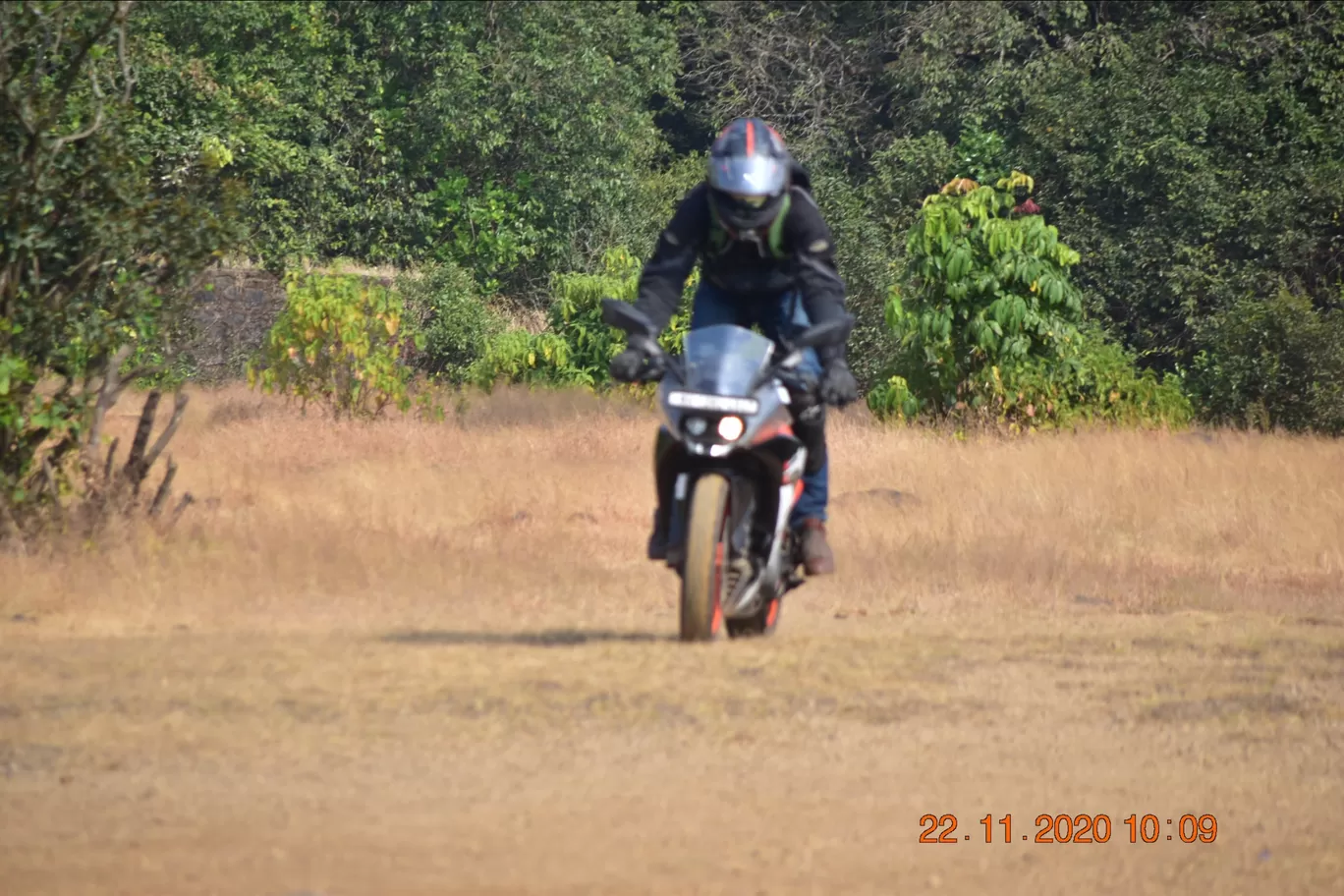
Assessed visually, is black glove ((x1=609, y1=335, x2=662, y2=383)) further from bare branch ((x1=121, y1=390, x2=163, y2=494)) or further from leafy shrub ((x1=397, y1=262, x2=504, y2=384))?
leafy shrub ((x1=397, y1=262, x2=504, y2=384))

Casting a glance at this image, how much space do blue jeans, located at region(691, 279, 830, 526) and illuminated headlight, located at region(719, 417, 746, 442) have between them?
641 millimetres

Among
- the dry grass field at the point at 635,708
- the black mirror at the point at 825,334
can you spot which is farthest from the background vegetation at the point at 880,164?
the black mirror at the point at 825,334

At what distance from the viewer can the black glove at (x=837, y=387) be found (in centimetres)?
637

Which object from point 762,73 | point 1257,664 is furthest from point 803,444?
point 762,73

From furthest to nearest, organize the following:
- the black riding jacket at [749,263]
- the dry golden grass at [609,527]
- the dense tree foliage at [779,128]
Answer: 1. the dense tree foliage at [779,128]
2. the dry golden grass at [609,527]
3. the black riding jacket at [749,263]

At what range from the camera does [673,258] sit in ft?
21.6

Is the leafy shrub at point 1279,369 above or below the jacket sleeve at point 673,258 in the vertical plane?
below

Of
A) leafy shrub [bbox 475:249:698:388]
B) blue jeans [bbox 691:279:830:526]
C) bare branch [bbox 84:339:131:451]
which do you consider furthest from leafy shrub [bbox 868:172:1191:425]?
blue jeans [bbox 691:279:830:526]

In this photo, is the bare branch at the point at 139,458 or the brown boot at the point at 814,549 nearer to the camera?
the brown boot at the point at 814,549

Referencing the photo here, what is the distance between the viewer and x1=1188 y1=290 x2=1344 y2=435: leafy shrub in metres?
18.8

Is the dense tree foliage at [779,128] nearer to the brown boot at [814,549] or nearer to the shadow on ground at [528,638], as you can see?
the shadow on ground at [528,638]

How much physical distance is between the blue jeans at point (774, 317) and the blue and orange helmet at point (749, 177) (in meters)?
0.45

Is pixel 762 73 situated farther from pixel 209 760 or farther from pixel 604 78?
pixel 209 760

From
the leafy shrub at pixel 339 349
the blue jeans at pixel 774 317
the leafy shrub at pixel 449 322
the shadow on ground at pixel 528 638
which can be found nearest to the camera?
the shadow on ground at pixel 528 638
